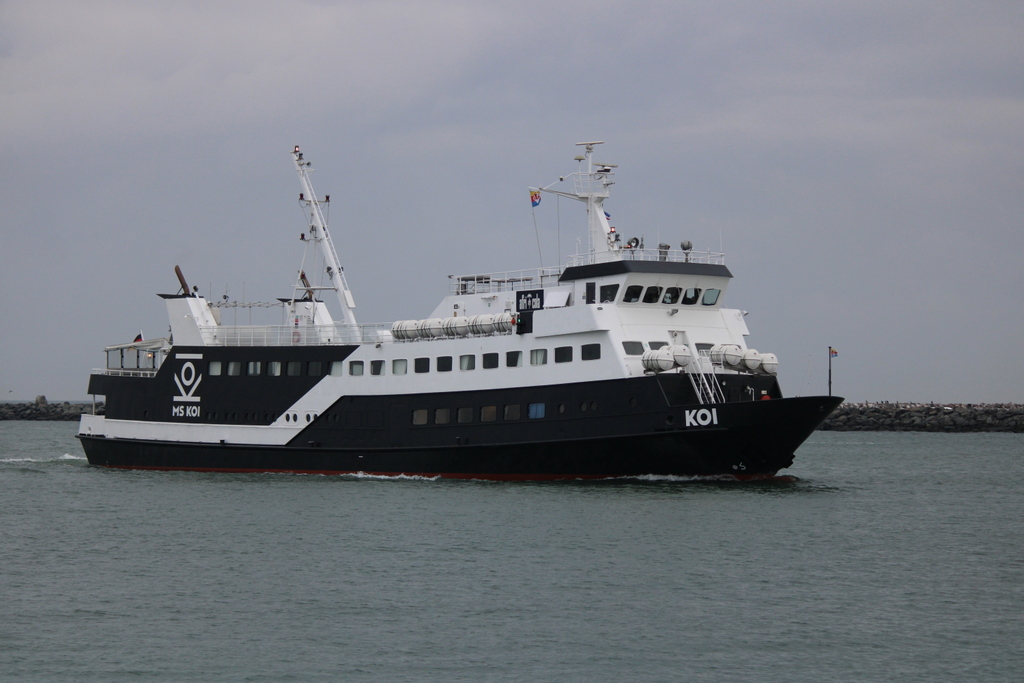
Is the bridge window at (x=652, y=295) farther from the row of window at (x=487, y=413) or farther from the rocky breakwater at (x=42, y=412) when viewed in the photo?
the rocky breakwater at (x=42, y=412)

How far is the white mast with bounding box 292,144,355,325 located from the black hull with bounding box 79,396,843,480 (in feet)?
15.0


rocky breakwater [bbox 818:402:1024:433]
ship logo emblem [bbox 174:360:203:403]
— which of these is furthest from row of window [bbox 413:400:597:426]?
rocky breakwater [bbox 818:402:1024:433]

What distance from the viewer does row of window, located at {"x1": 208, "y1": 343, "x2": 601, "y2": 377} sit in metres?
27.5

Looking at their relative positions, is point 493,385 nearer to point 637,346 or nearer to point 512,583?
point 637,346

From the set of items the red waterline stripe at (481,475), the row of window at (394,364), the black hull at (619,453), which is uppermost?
the row of window at (394,364)

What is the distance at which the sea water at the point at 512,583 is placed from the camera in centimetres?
1425

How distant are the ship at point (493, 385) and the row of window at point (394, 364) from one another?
5cm

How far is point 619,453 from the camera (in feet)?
86.1

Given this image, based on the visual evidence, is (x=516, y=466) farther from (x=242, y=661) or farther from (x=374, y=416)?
(x=242, y=661)

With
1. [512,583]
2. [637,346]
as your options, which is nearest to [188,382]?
[637,346]

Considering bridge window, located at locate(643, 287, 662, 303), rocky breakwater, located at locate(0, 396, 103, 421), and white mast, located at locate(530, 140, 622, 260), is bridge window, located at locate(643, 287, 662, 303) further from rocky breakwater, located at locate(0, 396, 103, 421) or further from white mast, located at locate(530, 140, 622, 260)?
rocky breakwater, located at locate(0, 396, 103, 421)

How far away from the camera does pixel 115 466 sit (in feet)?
114

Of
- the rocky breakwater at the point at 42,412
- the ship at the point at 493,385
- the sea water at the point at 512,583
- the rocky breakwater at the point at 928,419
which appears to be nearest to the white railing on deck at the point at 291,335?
the ship at the point at 493,385

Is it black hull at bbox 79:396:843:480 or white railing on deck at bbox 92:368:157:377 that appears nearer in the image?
black hull at bbox 79:396:843:480
